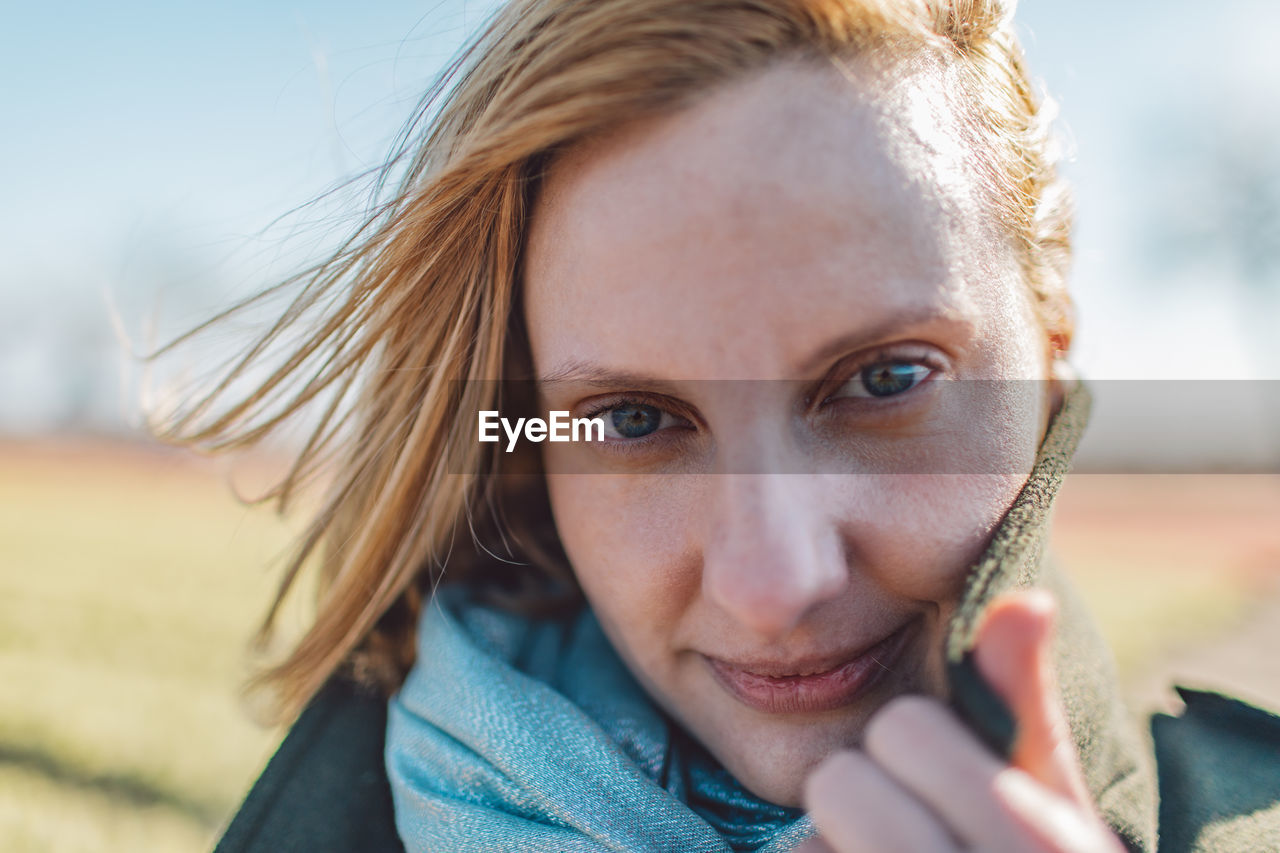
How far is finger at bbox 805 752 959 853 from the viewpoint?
2.82ft

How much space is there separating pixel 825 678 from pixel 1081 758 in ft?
1.38

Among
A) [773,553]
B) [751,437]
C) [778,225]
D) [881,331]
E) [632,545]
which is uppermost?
[778,225]

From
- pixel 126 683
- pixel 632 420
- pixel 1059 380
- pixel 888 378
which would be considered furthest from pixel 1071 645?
pixel 126 683

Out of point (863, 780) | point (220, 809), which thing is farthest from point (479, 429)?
point (220, 809)

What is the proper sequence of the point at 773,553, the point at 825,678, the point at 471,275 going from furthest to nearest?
the point at 471,275 → the point at 825,678 → the point at 773,553

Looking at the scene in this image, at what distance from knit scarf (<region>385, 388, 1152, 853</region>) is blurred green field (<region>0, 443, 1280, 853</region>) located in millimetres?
610

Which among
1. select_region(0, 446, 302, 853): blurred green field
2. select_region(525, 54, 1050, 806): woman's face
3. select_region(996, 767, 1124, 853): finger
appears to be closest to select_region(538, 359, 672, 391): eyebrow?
select_region(525, 54, 1050, 806): woman's face

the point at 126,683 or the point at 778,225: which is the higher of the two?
the point at 778,225

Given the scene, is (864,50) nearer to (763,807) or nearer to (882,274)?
(882,274)

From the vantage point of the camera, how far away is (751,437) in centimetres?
122

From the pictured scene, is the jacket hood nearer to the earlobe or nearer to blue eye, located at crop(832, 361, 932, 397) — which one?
the earlobe

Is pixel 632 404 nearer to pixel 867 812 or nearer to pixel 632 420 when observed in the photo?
pixel 632 420

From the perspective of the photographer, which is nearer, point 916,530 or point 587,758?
point 916,530

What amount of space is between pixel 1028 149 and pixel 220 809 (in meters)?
2.95
